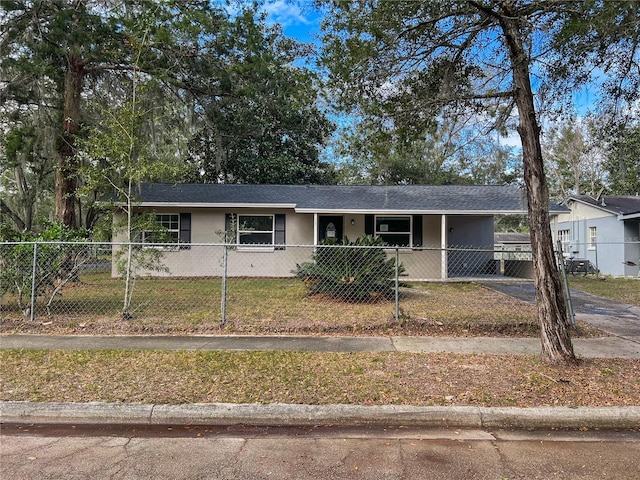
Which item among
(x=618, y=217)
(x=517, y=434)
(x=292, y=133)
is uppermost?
(x=292, y=133)

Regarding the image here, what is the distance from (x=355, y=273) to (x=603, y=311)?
5.32m

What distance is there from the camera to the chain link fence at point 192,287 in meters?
7.48

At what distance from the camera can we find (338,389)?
430 centimetres

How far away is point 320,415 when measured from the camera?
12.6ft

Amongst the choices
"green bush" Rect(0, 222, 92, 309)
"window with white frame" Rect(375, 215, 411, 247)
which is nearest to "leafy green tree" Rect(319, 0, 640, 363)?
"green bush" Rect(0, 222, 92, 309)

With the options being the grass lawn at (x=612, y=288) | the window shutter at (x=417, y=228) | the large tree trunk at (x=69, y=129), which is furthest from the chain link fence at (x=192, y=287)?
the large tree trunk at (x=69, y=129)

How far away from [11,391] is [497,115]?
738 cm

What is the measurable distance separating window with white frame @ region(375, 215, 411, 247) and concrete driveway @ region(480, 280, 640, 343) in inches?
135

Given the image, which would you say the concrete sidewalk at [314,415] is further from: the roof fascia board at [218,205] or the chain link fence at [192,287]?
the roof fascia board at [218,205]

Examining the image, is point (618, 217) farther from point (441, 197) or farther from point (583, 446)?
point (583, 446)

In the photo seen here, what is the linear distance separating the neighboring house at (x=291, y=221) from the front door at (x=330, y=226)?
4 cm

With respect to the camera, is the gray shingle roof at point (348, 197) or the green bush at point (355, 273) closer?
the green bush at point (355, 273)

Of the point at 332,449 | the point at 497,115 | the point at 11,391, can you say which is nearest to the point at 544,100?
the point at 497,115


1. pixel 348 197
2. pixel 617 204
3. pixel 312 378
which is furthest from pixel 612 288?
pixel 312 378
